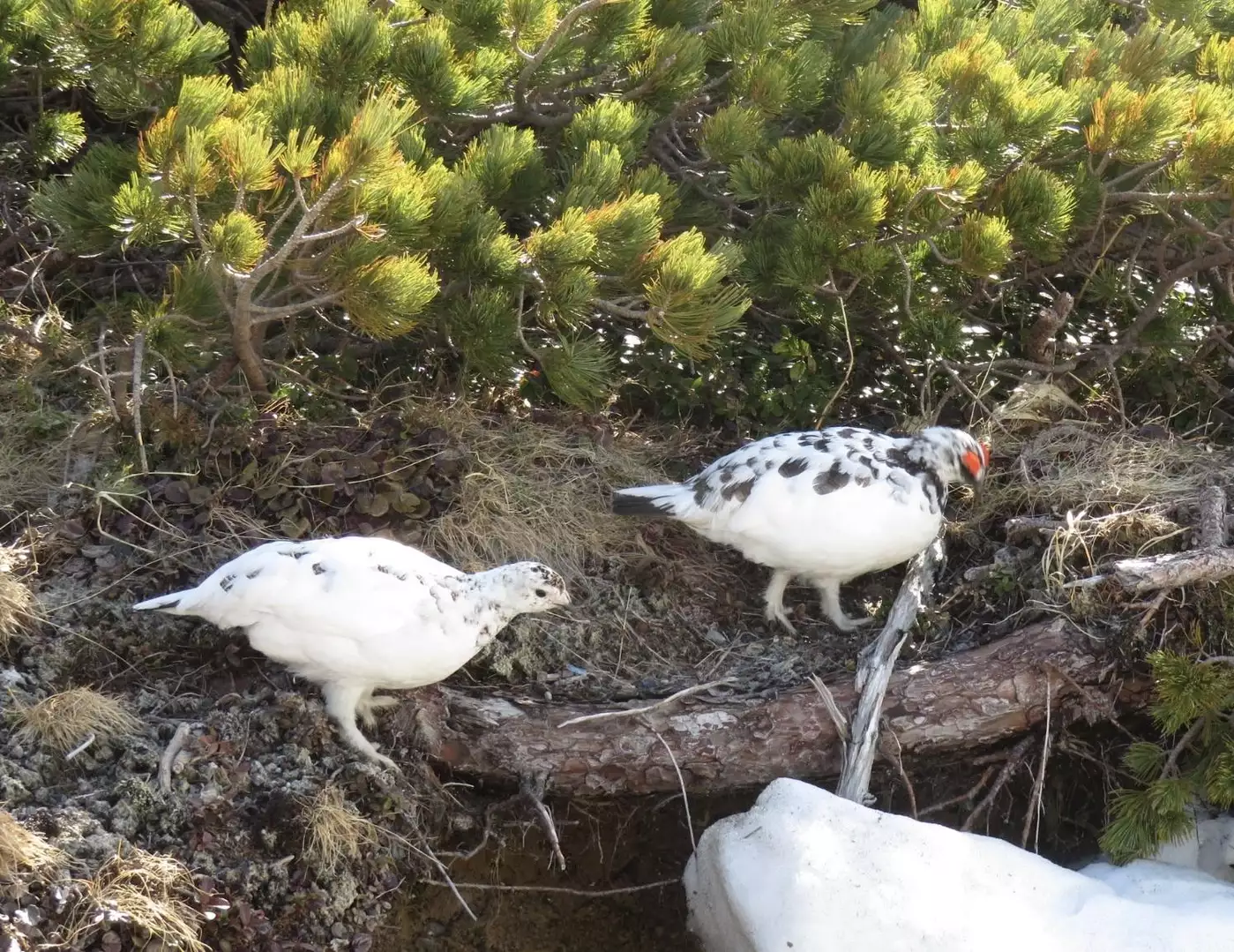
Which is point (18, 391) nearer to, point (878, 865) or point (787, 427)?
point (787, 427)

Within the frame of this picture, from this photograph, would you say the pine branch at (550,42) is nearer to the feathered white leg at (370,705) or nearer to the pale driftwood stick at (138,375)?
the pale driftwood stick at (138,375)

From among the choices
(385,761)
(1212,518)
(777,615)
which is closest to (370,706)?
(385,761)

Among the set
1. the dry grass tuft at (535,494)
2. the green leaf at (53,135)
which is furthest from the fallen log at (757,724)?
the green leaf at (53,135)

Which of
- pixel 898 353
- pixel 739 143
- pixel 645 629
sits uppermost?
pixel 739 143

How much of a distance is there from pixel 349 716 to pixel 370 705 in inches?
3.6

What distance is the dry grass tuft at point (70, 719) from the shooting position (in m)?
2.50

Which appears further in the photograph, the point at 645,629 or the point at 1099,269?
the point at 1099,269

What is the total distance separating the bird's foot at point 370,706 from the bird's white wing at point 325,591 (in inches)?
10.8

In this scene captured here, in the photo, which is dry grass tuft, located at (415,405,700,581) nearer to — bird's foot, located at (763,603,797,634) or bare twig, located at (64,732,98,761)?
bird's foot, located at (763,603,797,634)

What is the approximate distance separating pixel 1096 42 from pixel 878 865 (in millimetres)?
2429

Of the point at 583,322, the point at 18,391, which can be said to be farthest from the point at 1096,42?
the point at 18,391

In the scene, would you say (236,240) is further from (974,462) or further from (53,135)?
(974,462)

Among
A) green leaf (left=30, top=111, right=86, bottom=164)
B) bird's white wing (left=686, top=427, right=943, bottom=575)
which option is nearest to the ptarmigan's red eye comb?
bird's white wing (left=686, top=427, right=943, bottom=575)

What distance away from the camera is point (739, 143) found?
318 centimetres
